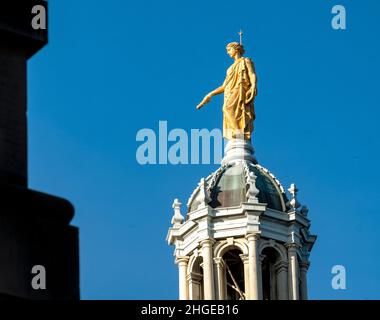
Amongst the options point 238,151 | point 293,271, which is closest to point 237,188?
point 293,271

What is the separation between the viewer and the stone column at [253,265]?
190 feet

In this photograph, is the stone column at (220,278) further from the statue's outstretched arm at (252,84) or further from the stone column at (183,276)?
the statue's outstretched arm at (252,84)

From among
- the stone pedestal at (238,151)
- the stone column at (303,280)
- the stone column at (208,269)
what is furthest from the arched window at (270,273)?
the stone pedestal at (238,151)

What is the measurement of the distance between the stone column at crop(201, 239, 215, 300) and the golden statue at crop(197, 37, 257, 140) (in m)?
7.63

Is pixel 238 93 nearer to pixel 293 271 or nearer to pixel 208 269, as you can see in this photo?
pixel 293 271

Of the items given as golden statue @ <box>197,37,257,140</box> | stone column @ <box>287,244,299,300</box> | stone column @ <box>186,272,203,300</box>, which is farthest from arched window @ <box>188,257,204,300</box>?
golden statue @ <box>197,37,257,140</box>

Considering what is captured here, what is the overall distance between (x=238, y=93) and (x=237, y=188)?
752 cm

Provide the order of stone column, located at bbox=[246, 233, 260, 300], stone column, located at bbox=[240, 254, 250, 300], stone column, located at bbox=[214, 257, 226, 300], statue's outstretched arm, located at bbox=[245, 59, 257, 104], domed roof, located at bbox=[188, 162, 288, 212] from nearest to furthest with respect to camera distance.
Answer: stone column, located at bbox=[246, 233, 260, 300]
stone column, located at bbox=[240, 254, 250, 300]
stone column, located at bbox=[214, 257, 226, 300]
domed roof, located at bbox=[188, 162, 288, 212]
statue's outstretched arm, located at bbox=[245, 59, 257, 104]

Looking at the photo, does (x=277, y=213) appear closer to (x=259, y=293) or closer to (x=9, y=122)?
(x=259, y=293)

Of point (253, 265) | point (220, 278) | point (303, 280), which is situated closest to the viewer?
point (253, 265)

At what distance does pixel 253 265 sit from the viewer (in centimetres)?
5850

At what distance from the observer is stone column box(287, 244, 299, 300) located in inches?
2354

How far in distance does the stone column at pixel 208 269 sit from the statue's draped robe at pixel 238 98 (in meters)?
7.80

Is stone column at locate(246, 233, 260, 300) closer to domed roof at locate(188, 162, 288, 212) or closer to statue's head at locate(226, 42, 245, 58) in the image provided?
domed roof at locate(188, 162, 288, 212)
